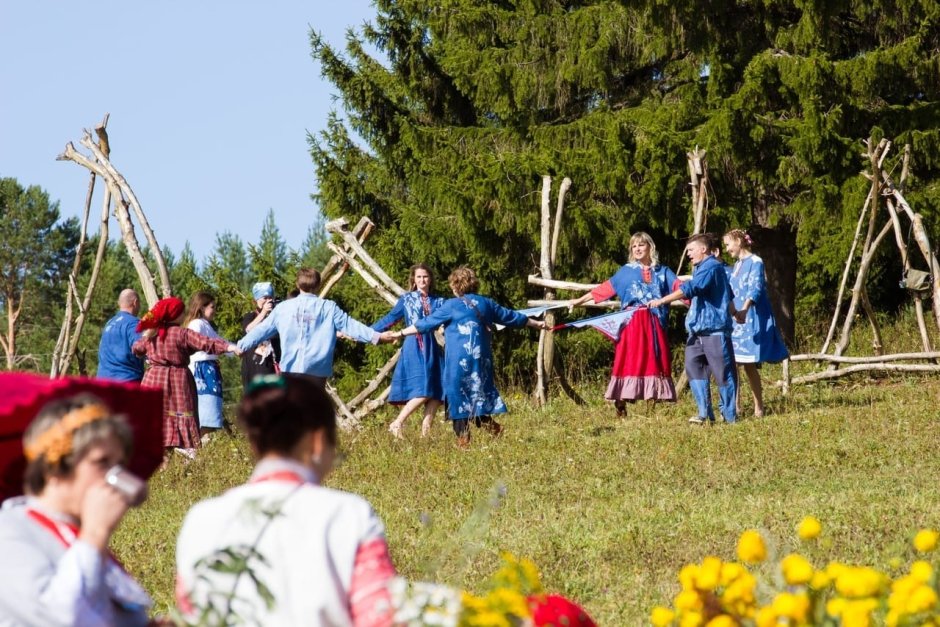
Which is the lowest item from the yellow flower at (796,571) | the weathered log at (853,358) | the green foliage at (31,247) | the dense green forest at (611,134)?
the yellow flower at (796,571)

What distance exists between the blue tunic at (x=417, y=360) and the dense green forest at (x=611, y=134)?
6.15 meters

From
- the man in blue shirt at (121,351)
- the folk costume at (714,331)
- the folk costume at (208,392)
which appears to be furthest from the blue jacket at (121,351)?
the folk costume at (714,331)

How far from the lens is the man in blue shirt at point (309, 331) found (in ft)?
35.4

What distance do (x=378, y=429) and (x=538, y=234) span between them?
813 cm

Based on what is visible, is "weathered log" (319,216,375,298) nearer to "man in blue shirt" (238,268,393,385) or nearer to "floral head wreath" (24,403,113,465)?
"man in blue shirt" (238,268,393,385)

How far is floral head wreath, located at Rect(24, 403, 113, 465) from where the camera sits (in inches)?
108

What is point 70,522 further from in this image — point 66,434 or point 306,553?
point 306,553

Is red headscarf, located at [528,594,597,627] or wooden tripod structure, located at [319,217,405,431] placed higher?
wooden tripod structure, located at [319,217,405,431]

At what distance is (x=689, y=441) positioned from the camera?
33.2ft

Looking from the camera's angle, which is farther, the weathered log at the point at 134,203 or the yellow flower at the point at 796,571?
the weathered log at the point at 134,203

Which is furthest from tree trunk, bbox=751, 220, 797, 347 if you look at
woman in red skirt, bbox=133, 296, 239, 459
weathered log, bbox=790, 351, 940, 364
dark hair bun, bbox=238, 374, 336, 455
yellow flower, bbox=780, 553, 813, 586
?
dark hair bun, bbox=238, 374, 336, 455

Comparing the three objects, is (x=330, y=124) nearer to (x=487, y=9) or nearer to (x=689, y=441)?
(x=487, y=9)

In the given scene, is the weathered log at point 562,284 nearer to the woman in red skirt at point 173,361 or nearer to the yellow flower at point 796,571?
the woman in red skirt at point 173,361

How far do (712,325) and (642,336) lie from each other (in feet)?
3.37
